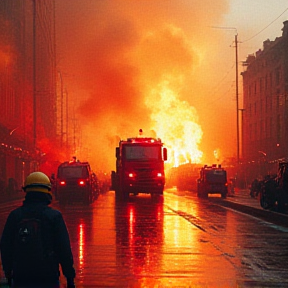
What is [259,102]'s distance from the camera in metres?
82.6

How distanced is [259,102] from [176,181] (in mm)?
15257

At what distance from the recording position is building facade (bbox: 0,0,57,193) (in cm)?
6488

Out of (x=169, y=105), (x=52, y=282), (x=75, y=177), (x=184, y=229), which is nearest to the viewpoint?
(x=52, y=282)

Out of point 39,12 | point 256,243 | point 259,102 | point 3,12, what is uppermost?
point 39,12

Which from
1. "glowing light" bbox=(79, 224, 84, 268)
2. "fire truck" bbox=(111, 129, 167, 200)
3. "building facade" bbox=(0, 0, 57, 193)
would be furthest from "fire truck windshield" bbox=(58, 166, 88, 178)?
"glowing light" bbox=(79, 224, 84, 268)

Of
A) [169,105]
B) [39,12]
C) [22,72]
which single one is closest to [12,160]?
[22,72]

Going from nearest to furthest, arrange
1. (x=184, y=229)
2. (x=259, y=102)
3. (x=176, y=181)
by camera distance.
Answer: (x=184, y=229)
(x=176, y=181)
(x=259, y=102)

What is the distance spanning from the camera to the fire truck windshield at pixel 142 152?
124 ft

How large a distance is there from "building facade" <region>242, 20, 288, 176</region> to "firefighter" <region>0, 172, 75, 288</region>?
173 ft

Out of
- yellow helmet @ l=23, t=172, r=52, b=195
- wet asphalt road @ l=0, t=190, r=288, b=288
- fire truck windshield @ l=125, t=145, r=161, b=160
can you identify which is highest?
fire truck windshield @ l=125, t=145, r=161, b=160

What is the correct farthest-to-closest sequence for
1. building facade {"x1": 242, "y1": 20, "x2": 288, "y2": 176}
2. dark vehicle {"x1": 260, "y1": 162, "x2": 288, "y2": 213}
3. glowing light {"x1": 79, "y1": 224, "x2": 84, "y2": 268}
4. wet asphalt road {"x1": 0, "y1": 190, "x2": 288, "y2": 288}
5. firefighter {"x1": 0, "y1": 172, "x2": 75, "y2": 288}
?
building facade {"x1": 242, "y1": 20, "x2": 288, "y2": 176} < dark vehicle {"x1": 260, "y1": 162, "x2": 288, "y2": 213} < glowing light {"x1": 79, "y1": 224, "x2": 84, "y2": 268} < wet asphalt road {"x1": 0, "y1": 190, "x2": 288, "y2": 288} < firefighter {"x1": 0, "y1": 172, "x2": 75, "y2": 288}

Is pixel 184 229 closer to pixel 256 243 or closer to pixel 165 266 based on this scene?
pixel 256 243

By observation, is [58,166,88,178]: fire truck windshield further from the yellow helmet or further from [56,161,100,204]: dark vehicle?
the yellow helmet

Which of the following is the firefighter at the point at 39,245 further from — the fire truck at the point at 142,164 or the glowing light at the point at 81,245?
the fire truck at the point at 142,164
